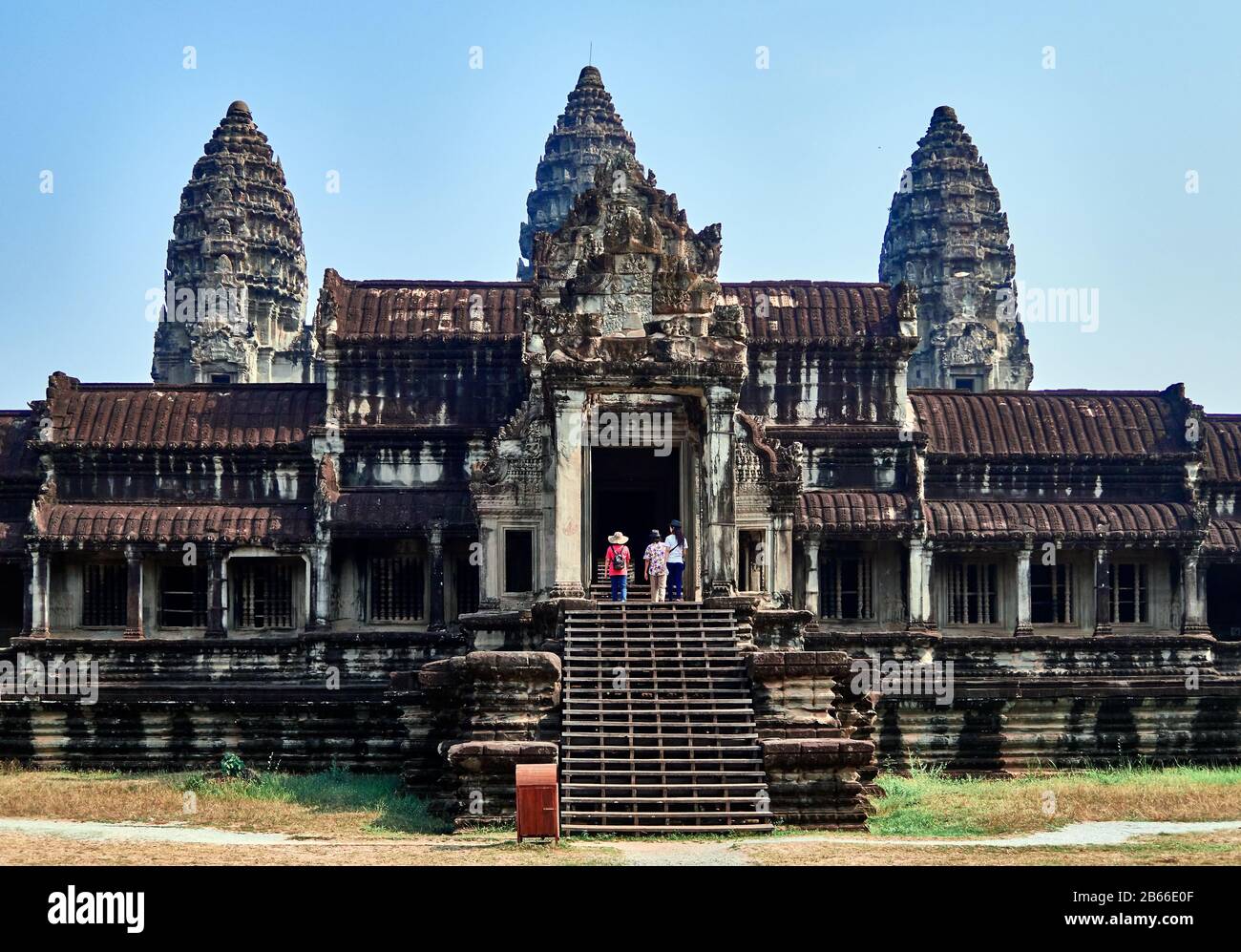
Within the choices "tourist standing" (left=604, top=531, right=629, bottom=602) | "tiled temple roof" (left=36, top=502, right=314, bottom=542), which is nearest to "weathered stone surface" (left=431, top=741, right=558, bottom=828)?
"tourist standing" (left=604, top=531, right=629, bottom=602)

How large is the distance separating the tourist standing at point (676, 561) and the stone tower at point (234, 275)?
30496mm

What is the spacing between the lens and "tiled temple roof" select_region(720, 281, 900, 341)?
31.1m

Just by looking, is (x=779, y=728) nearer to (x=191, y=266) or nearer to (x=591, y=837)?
(x=591, y=837)

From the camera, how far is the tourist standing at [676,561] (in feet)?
75.7

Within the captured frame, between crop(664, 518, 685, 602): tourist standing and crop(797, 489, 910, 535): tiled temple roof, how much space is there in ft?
19.5

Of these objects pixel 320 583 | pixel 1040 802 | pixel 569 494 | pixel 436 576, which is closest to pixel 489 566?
pixel 569 494

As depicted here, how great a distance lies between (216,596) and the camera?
29.8 metres

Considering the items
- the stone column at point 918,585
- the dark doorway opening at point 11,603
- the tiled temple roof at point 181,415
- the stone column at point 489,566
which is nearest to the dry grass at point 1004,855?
the stone column at point 489,566

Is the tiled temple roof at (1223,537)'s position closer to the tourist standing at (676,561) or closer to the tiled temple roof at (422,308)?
the tourist standing at (676,561)

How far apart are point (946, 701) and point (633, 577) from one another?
557cm

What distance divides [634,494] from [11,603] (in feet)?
43.6

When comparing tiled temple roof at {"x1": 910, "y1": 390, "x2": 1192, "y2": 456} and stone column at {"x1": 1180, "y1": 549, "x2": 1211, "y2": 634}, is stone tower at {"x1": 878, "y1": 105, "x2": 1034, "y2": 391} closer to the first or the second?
tiled temple roof at {"x1": 910, "y1": 390, "x2": 1192, "y2": 456}
